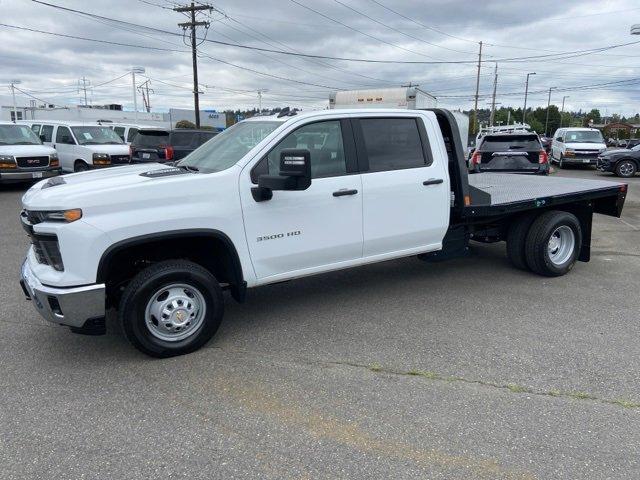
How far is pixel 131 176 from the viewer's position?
4.21 metres

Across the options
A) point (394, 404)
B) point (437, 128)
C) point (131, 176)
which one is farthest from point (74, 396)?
point (437, 128)

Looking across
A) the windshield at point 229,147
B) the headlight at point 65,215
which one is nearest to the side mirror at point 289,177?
the windshield at point 229,147

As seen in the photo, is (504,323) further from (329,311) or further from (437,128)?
(437,128)

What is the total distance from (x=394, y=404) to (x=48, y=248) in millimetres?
2686

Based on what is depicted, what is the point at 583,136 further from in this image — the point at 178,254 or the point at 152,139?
the point at 178,254

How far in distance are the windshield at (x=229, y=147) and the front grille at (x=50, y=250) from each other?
129 centimetres

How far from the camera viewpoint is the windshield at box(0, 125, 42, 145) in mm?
14594

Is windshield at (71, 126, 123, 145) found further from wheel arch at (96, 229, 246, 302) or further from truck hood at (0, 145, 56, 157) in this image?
wheel arch at (96, 229, 246, 302)

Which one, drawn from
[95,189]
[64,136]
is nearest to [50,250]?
[95,189]

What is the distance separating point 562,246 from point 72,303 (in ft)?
18.2

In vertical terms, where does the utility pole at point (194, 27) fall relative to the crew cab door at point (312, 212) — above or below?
above

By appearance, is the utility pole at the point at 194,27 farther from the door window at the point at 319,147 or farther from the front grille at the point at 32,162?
the door window at the point at 319,147

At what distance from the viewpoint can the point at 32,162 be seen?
1417 centimetres

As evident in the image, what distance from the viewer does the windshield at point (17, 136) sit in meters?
14.6
